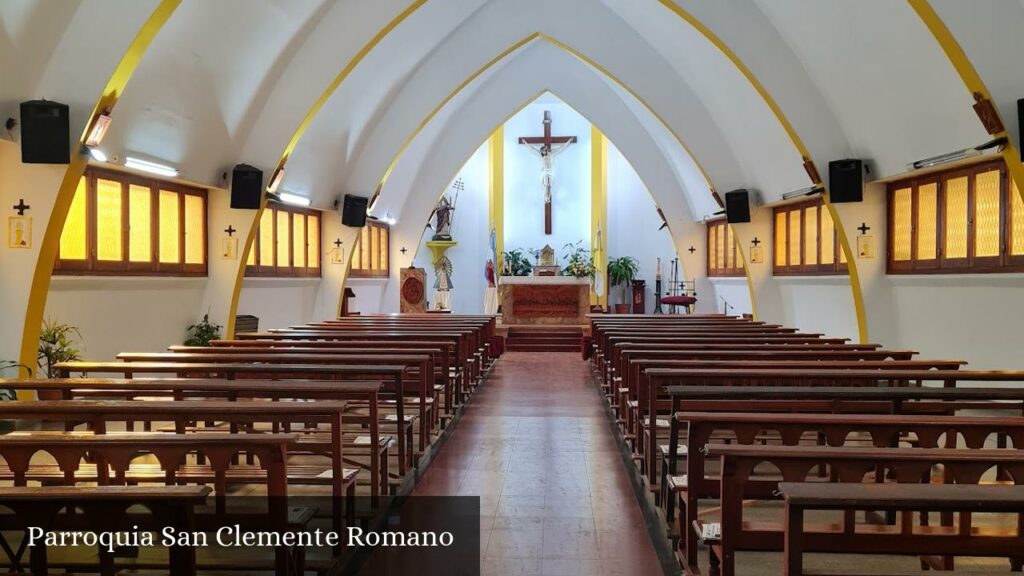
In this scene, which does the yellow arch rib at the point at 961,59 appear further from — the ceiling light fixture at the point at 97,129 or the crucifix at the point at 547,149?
the crucifix at the point at 547,149

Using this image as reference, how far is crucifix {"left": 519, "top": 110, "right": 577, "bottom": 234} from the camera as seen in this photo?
2048 cm

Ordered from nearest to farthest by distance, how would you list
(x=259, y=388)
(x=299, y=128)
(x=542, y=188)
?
(x=259, y=388) → (x=299, y=128) → (x=542, y=188)

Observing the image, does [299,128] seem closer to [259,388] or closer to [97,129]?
[97,129]

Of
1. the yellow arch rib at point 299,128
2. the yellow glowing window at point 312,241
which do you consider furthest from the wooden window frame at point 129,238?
the yellow glowing window at point 312,241

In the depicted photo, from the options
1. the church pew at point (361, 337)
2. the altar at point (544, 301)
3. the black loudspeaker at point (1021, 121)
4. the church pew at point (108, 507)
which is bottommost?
the church pew at point (108, 507)

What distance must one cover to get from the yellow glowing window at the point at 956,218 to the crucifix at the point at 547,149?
494 inches

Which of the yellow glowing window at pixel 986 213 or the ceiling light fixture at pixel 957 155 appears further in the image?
the yellow glowing window at pixel 986 213

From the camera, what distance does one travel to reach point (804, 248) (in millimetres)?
12352

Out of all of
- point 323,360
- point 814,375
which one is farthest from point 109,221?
point 814,375

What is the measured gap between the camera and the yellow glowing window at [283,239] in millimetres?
12367

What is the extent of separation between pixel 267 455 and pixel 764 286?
11.9m

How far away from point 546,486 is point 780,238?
9.69 meters

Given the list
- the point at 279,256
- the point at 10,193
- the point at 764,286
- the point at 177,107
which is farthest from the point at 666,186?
the point at 10,193

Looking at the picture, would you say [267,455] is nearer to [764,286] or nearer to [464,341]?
[464,341]
